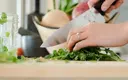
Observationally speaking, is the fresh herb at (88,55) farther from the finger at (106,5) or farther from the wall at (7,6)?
the wall at (7,6)

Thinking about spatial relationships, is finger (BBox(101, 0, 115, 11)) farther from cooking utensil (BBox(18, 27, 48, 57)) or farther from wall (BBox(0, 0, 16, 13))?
wall (BBox(0, 0, 16, 13))

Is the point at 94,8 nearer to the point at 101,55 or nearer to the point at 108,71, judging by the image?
the point at 101,55

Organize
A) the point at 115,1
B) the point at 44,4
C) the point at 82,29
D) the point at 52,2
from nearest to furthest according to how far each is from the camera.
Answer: the point at 82,29 < the point at 115,1 < the point at 52,2 < the point at 44,4

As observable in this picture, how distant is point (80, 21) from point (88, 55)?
14 centimetres

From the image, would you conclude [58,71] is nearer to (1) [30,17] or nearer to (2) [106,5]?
(2) [106,5]

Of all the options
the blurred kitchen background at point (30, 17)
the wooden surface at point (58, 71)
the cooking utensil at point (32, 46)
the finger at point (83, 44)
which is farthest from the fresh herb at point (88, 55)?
the cooking utensil at point (32, 46)

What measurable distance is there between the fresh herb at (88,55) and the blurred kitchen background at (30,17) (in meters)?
0.45

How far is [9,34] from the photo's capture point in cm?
53

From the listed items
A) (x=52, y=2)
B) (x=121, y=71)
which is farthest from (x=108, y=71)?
(x=52, y=2)

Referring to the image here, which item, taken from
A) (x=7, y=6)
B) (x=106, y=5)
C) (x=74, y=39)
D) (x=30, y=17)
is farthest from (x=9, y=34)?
(x=30, y=17)

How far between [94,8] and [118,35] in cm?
13

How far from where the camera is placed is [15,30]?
0.57m

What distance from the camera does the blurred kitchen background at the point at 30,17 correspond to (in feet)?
4.19

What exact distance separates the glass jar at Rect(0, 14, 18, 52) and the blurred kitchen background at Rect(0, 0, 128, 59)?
1.53 feet
